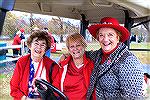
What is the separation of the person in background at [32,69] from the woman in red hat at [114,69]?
0.49 metres

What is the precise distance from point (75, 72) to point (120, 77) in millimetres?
499

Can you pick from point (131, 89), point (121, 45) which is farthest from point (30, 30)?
point (131, 89)

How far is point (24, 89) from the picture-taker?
2727mm

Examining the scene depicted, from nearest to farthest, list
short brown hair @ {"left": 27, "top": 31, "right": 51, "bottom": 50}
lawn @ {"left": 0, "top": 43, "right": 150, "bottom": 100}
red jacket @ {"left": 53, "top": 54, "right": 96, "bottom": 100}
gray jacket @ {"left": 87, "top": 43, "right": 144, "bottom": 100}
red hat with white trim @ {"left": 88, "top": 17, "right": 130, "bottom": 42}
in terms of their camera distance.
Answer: gray jacket @ {"left": 87, "top": 43, "right": 144, "bottom": 100}
red hat with white trim @ {"left": 88, "top": 17, "right": 130, "bottom": 42}
red jacket @ {"left": 53, "top": 54, "right": 96, "bottom": 100}
lawn @ {"left": 0, "top": 43, "right": 150, "bottom": 100}
short brown hair @ {"left": 27, "top": 31, "right": 51, "bottom": 50}

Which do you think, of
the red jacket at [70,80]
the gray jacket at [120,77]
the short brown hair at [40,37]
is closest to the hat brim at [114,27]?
the gray jacket at [120,77]

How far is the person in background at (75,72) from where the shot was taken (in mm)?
2562

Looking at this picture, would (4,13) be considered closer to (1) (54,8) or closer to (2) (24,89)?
(2) (24,89)

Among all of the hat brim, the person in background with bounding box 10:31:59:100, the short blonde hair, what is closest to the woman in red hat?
the hat brim

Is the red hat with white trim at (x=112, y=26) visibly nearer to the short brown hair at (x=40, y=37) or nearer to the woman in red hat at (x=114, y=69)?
the woman in red hat at (x=114, y=69)

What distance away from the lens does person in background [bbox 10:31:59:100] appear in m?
2.72

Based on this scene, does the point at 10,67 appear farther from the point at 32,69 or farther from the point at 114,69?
the point at 114,69

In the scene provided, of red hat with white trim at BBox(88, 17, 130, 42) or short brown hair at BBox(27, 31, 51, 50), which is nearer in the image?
red hat with white trim at BBox(88, 17, 130, 42)

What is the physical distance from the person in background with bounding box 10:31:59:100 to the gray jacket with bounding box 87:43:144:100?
1.78ft

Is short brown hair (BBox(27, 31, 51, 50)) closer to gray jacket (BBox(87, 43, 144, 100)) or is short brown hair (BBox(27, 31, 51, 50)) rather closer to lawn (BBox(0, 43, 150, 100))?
lawn (BBox(0, 43, 150, 100))
